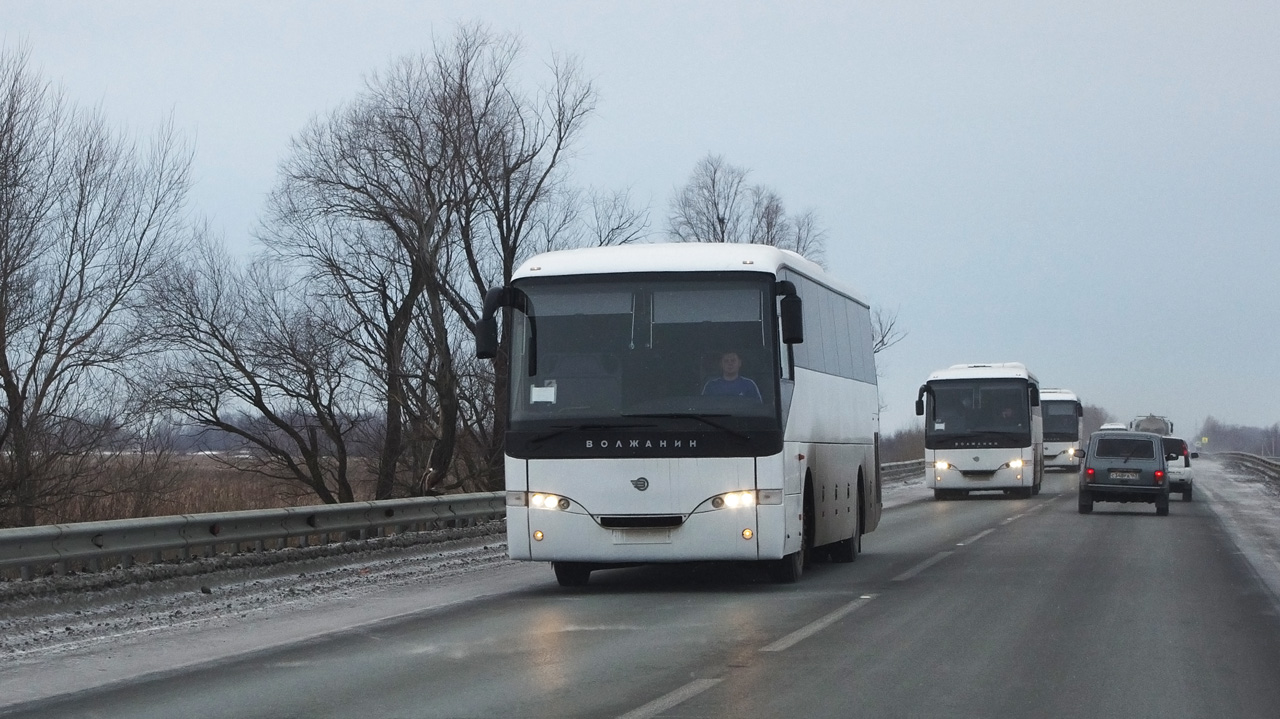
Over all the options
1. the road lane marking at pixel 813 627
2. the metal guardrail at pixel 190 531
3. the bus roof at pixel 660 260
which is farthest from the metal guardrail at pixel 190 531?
the road lane marking at pixel 813 627

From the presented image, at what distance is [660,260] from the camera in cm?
1439

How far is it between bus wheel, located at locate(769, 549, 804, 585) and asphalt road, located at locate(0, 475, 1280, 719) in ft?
0.81

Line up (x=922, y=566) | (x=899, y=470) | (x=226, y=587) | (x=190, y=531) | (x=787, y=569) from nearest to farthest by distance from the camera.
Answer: (x=226, y=587) < (x=190, y=531) < (x=787, y=569) < (x=922, y=566) < (x=899, y=470)

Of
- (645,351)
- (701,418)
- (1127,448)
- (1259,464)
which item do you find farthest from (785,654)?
(1259,464)

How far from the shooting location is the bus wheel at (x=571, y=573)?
49.5 feet

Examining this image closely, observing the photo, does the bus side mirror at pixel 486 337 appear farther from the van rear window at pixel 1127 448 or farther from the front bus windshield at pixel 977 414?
the front bus windshield at pixel 977 414

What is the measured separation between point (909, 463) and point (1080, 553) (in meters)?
37.3

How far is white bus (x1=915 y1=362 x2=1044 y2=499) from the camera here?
127 feet

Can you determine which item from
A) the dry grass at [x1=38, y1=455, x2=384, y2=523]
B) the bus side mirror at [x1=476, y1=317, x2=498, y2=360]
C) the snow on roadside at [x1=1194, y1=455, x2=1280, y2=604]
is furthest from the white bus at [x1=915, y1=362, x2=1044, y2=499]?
the bus side mirror at [x1=476, y1=317, x2=498, y2=360]

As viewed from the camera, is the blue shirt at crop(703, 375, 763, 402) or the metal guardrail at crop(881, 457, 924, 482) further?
the metal guardrail at crop(881, 457, 924, 482)

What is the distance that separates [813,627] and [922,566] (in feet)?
21.5

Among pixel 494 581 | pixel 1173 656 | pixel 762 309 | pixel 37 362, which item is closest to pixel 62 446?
pixel 37 362

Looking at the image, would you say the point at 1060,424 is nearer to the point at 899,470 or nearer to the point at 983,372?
the point at 899,470

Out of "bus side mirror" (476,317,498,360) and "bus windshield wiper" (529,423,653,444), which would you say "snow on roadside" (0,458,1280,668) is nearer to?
"bus windshield wiper" (529,423,653,444)
